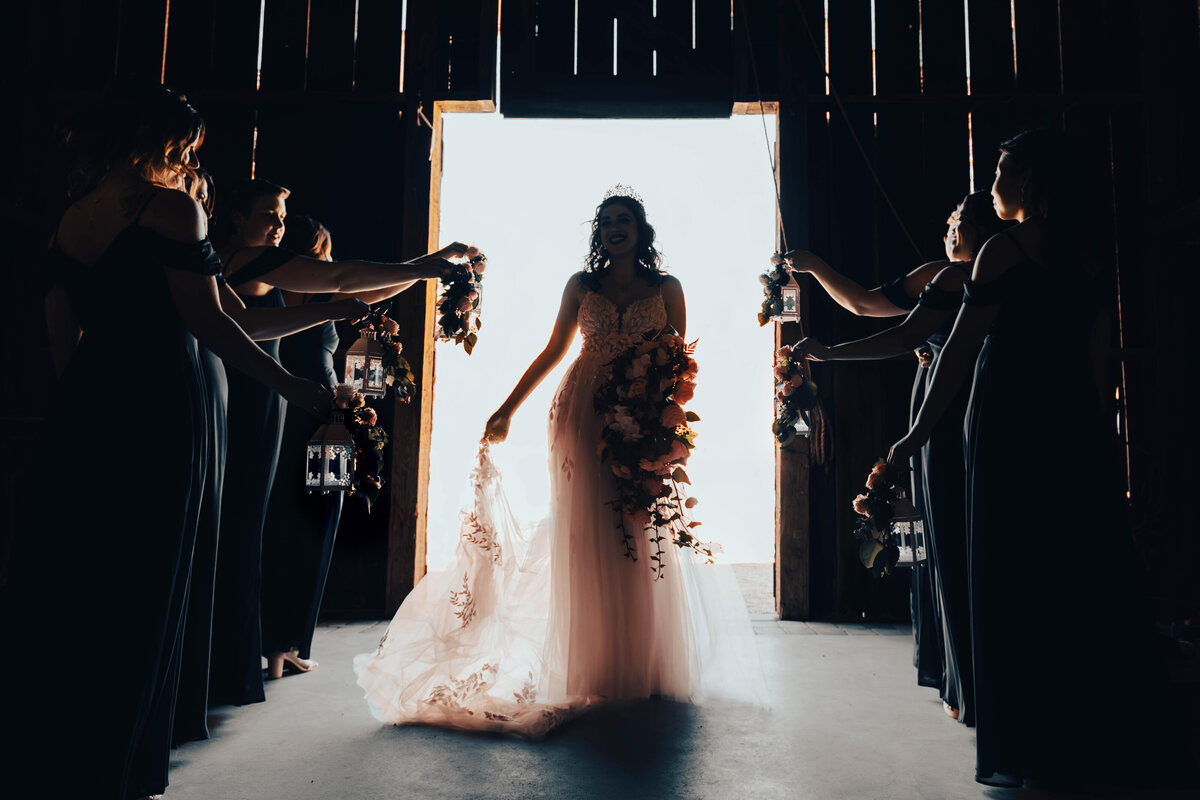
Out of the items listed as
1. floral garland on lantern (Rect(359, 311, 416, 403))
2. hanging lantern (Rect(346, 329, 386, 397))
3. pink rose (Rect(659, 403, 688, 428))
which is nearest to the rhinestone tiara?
pink rose (Rect(659, 403, 688, 428))

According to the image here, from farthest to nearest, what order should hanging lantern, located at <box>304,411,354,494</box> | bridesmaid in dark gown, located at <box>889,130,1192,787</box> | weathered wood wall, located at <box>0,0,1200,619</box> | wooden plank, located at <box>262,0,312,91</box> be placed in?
wooden plank, located at <box>262,0,312,91</box> < weathered wood wall, located at <box>0,0,1200,619</box> < hanging lantern, located at <box>304,411,354,494</box> < bridesmaid in dark gown, located at <box>889,130,1192,787</box>

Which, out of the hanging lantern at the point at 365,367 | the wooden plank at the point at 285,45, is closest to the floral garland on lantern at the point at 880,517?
the hanging lantern at the point at 365,367

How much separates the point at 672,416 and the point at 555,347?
70 centimetres

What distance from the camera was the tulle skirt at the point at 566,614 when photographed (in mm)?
2939

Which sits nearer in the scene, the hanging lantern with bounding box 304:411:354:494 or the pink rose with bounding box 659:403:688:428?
the hanging lantern with bounding box 304:411:354:494

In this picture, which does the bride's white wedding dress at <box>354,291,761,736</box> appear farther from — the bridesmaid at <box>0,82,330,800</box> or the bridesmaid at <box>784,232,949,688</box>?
the bridesmaid at <box>0,82,330,800</box>

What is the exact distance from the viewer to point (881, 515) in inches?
99.8

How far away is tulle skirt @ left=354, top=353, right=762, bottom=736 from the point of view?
9.64 feet

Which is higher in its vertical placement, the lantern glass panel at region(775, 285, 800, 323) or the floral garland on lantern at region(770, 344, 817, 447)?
the lantern glass panel at region(775, 285, 800, 323)

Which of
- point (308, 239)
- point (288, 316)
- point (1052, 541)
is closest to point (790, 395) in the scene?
point (1052, 541)

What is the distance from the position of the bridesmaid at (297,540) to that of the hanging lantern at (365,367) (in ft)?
1.20

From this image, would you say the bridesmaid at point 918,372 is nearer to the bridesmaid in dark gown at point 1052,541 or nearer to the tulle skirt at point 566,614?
the tulle skirt at point 566,614

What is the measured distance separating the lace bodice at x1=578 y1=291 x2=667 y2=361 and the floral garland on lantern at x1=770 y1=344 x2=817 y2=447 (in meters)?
0.55

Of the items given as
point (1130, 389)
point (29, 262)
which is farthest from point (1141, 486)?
point (29, 262)
